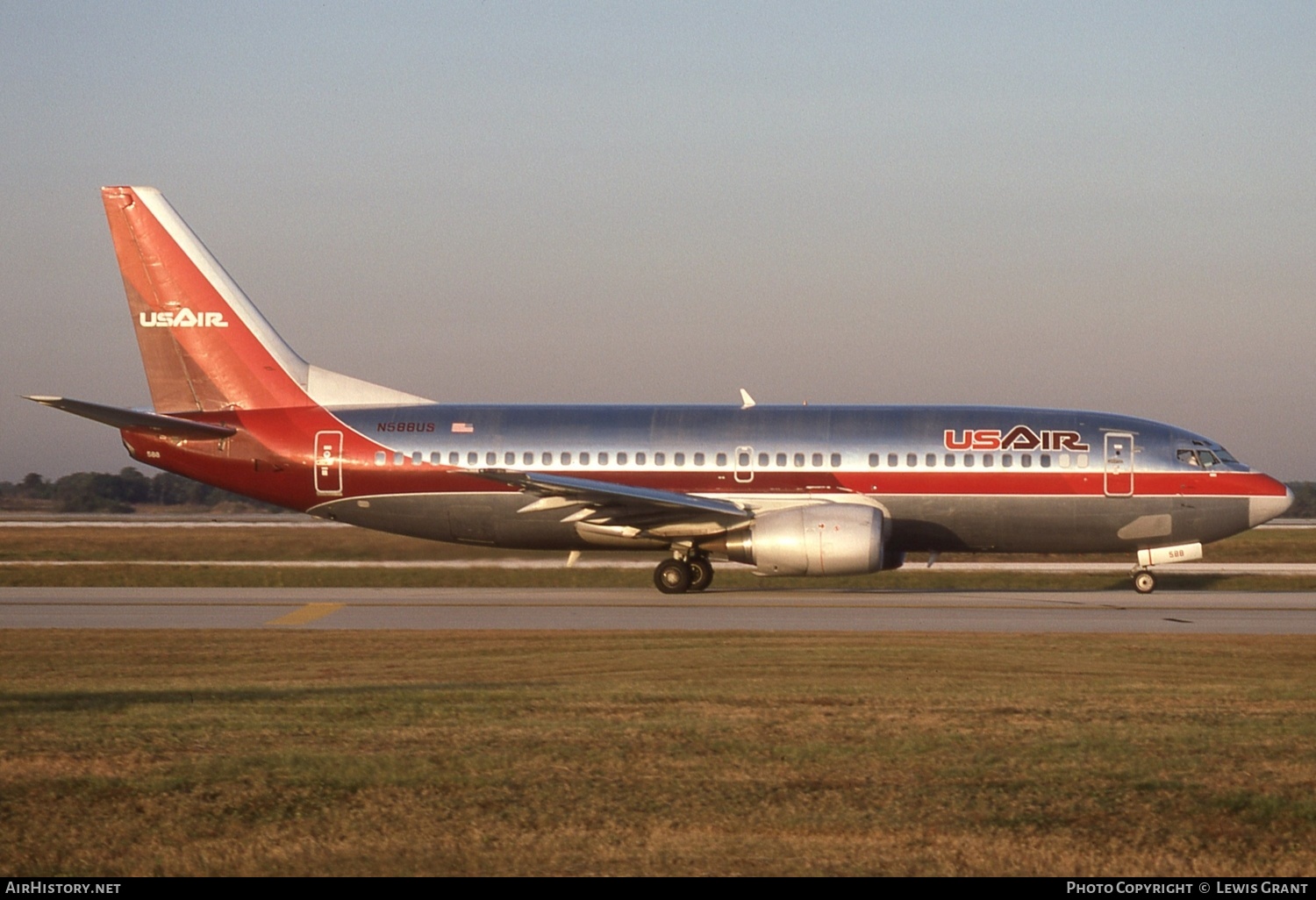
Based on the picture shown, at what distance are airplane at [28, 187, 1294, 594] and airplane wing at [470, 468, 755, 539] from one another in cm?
5

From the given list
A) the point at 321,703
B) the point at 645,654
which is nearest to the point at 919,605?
the point at 645,654

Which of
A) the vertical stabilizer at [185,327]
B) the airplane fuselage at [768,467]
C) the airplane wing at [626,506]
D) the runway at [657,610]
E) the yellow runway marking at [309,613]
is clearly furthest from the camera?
the vertical stabilizer at [185,327]

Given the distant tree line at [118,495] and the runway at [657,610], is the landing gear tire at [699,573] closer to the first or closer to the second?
the runway at [657,610]

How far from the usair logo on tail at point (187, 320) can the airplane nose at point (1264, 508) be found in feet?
69.2

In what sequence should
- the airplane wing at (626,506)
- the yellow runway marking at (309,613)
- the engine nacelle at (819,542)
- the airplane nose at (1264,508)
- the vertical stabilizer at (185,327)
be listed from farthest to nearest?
1. the vertical stabilizer at (185,327)
2. the airplane nose at (1264,508)
3. the airplane wing at (626,506)
4. the engine nacelle at (819,542)
5. the yellow runway marking at (309,613)

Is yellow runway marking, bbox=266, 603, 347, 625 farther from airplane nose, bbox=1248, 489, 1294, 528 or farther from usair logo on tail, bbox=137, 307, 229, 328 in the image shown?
airplane nose, bbox=1248, 489, 1294, 528

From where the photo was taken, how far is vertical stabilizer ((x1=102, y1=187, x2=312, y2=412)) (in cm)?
2941

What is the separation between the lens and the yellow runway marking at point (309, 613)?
21.3m

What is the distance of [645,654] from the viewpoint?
17.1 m

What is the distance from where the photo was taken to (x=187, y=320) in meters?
29.5

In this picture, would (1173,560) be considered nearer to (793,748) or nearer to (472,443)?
(472,443)

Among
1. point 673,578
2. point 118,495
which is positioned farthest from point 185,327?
point 118,495

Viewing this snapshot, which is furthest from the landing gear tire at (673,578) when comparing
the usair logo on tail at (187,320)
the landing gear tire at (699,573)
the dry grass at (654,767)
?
the dry grass at (654,767)

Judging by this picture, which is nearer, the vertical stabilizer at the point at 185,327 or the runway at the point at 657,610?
the runway at the point at 657,610
